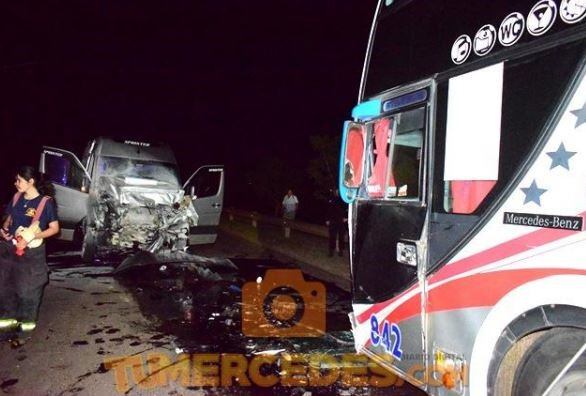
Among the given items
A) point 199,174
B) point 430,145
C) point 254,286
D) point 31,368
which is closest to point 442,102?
point 430,145

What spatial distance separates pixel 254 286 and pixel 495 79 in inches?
245

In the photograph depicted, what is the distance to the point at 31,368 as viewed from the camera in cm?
432

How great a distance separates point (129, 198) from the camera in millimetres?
9789

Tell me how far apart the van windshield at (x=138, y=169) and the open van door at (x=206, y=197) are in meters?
0.57

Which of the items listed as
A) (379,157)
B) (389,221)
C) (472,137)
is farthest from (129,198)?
(472,137)

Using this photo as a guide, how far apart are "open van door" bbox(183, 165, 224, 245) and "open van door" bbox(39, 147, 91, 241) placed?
213 centimetres

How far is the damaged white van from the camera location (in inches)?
374

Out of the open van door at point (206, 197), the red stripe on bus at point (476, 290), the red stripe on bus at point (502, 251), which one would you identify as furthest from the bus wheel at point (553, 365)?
the open van door at point (206, 197)

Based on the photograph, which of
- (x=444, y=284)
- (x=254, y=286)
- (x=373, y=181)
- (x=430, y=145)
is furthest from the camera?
(x=254, y=286)

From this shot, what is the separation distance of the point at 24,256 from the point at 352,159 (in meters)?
3.92

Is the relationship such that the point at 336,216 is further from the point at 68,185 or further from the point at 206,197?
the point at 68,185

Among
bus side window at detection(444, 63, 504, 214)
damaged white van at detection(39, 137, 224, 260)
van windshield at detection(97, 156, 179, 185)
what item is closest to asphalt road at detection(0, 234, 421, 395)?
damaged white van at detection(39, 137, 224, 260)

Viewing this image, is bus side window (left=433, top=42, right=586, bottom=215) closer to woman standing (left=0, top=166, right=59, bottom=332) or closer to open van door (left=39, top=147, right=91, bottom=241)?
woman standing (left=0, top=166, right=59, bottom=332)

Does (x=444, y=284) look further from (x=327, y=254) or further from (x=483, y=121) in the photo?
(x=327, y=254)
